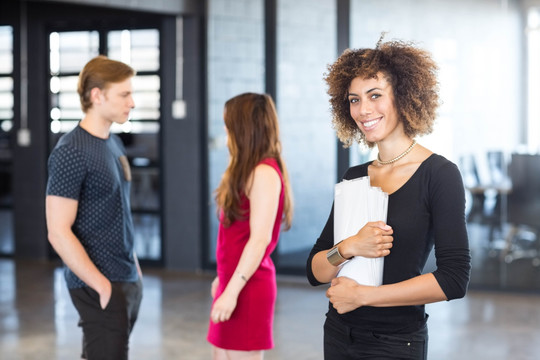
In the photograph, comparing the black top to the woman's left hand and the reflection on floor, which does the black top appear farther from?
the reflection on floor

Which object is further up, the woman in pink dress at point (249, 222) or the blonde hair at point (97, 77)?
the blonde hair at point (97, 77)

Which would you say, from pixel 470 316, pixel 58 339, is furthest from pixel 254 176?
pixel 470 316

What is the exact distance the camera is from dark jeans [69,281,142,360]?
8.91 ft

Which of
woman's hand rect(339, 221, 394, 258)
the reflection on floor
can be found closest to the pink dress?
woman's hand rect(339, 221, 394, 258)

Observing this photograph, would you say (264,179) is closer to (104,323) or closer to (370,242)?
(104,323)

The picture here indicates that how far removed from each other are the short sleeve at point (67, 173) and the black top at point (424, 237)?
1163 millimetres

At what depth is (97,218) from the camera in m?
2.72

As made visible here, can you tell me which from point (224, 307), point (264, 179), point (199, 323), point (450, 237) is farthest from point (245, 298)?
point (199, 323)

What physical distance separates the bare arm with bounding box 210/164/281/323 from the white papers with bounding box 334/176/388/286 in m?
0.75

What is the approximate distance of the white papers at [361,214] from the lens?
6.00ft

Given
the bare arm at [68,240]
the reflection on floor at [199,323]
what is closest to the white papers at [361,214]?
the bare arm at [68,240]

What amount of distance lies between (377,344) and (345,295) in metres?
0.14

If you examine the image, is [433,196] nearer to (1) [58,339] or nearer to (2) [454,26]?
(1) [58,339]

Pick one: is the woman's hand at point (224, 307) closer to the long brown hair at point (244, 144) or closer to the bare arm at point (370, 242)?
the long brown hair at point (244, 144)
